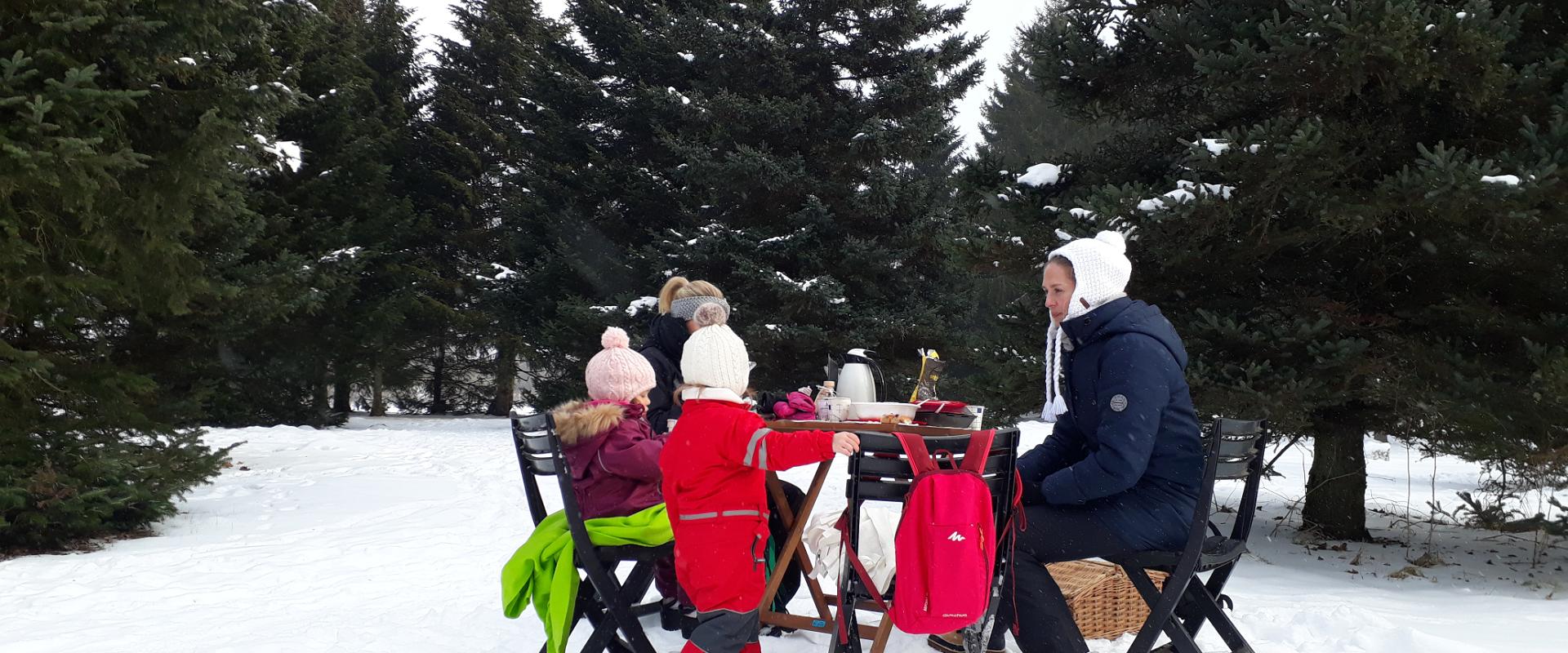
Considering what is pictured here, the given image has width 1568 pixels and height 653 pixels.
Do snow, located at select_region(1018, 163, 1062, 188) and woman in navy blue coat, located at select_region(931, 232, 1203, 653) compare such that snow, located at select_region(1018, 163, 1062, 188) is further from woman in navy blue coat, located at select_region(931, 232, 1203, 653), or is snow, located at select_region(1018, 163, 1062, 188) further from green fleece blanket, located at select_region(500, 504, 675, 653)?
green fleece blanket, located at select_region(500, 504, 675, 653)

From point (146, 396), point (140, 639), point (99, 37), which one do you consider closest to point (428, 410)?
point (146, 396)

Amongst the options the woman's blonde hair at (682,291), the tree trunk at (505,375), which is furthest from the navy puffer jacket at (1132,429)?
the tree trunk at (505,375)

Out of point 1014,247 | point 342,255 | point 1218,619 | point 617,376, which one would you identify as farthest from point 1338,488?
point 342,255

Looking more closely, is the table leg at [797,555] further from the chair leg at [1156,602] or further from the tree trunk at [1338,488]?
the tree trunk at [1338,488]

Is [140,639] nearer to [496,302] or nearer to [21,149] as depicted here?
[21,149]

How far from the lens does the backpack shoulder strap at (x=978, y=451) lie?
271 centimetres

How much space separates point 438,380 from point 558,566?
73.1 ft

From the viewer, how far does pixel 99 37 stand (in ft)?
20.1

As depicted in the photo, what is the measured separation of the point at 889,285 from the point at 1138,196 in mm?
9219

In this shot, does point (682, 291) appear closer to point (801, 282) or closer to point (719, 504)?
point (719, 504)

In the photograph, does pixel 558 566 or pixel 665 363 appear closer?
pixel 558 566

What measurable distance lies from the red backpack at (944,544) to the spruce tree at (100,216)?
536 centimetres

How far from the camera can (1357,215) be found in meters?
5.14

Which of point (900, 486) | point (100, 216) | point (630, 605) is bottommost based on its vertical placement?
point (630, 605)
